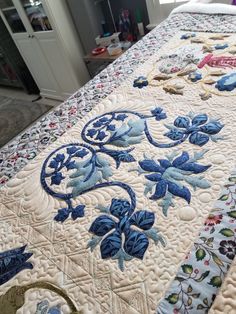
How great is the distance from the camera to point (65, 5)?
8.30ft

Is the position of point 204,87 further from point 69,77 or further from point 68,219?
point 69,77

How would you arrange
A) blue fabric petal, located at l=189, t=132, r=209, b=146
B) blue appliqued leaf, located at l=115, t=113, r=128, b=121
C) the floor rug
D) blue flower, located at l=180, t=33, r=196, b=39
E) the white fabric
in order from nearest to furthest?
blue fabric petal, located at l=189, t=132, r=209, b=146
blue appliqued leaf, located at l=115, t=113, r=128, b=121
blue flower, located at l=180, t=33, r=196, b=39
the white fabric
the floor rug

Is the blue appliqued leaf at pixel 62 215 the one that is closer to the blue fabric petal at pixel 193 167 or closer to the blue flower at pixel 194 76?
the blue fabric petal at pixel 193 167

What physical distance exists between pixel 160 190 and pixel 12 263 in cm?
47

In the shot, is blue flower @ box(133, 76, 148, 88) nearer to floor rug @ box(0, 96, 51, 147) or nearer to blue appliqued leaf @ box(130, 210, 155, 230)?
blue appliqued leaf @ box(130, 210, 155, 230)

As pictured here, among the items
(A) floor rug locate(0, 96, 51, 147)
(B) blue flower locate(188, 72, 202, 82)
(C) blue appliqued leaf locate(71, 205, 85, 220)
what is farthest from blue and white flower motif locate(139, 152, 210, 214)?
(A) floor rug locate(0, 96, 51, 147)

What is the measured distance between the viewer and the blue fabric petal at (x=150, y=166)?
87 centimetres

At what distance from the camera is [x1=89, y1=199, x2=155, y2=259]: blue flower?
Result: 69cm

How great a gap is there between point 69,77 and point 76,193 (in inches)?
88.1

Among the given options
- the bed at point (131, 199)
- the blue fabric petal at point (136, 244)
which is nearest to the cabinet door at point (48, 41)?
the bed at point (131, 199)

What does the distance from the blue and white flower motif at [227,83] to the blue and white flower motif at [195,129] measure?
19 centimetres

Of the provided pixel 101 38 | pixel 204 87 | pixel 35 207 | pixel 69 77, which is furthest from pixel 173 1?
pixel 35 207

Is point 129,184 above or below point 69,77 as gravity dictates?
above

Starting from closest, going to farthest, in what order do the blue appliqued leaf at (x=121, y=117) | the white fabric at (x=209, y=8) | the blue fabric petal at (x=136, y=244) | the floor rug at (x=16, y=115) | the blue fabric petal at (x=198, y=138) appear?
the blue fabric petal at (x=136, y=244)
the blue fabric petal at (x=198, y=138)
the blue appliqued leaf at (x=121, y=117)
the white fabric at (x=209, y=8)
the floor rug at (x=16, y=115)
